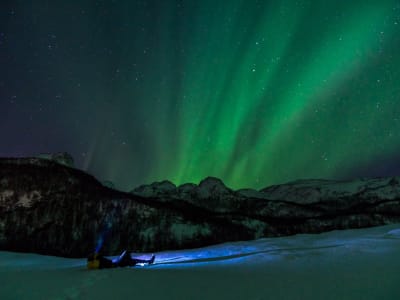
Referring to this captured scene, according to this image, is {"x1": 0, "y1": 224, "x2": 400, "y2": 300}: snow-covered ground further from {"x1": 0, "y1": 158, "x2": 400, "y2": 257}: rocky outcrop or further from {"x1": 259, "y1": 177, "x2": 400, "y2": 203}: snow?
{"x1": 259, "y1": 177, "x2": 400, "y2": 203}: snow

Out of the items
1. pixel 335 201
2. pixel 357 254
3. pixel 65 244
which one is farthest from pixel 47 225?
pixel 335 201

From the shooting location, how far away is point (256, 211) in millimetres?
99250

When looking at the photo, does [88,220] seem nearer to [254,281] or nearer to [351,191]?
[254,281]

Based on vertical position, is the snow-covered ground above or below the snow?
below

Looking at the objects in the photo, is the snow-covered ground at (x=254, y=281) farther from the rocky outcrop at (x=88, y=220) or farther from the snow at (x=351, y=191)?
the snow at (x=351, y=191)

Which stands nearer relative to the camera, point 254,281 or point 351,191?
point 254,281

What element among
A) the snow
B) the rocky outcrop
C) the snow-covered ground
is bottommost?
the snow-covered ground

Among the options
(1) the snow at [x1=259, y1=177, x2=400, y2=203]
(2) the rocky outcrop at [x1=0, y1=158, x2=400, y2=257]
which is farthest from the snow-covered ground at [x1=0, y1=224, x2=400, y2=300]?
A: (1) the snow at [x1=259, y1=177, x2=400, y2=203]

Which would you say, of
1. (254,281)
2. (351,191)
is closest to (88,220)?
(254,281)

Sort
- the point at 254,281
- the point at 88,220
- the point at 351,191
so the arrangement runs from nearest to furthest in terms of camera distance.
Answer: the point at 254,281, the point at 88,220, the point at 351,191

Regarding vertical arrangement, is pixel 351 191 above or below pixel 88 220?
above

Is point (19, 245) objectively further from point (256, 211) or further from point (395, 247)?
point (256, 211)

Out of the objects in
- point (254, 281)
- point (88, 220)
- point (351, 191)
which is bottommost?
point (254, 281)

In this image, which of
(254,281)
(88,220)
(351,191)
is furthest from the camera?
(351,191)
